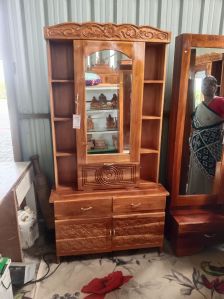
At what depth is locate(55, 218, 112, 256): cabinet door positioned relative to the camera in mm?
1806

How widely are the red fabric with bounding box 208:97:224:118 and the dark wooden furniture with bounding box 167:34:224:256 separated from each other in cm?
16

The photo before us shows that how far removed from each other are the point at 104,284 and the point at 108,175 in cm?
82

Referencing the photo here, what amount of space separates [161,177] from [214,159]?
55 centimetres

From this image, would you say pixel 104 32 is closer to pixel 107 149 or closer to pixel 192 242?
pixel 107 149

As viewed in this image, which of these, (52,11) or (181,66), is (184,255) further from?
(52,11)

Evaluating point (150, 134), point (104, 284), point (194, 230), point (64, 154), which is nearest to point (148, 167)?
point (150, 134)

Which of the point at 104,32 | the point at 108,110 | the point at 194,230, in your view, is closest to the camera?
the point at 104,32

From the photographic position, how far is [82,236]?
1844mm

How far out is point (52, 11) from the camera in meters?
1.82

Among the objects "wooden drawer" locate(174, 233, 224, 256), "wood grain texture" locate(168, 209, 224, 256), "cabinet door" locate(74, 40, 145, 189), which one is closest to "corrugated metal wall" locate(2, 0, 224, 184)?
"cabinet door" locate(74, 40, 145, 189)

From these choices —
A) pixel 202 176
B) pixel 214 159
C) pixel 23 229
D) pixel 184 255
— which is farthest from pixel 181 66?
pixel 23 229

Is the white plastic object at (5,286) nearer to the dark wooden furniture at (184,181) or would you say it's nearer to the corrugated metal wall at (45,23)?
the corrugated metal wall at (45,23)

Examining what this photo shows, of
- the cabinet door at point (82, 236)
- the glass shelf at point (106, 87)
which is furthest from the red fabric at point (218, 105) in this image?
the cabinet door at point (82, 236)

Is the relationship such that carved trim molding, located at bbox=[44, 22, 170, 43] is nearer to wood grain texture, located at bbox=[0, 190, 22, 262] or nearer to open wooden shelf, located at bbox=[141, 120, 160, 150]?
open wooden shelf, located at bbox=[141, 120, 160, 150]
